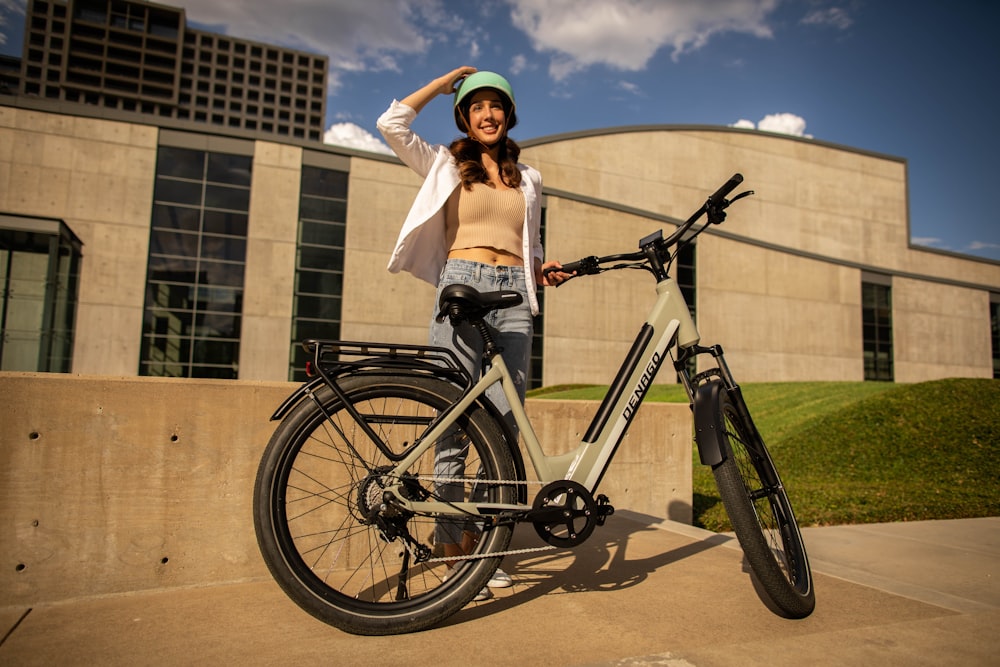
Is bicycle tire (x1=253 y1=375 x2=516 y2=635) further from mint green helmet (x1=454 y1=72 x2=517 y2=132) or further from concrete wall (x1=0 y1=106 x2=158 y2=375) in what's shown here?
concrete wall (x1=0 y1=106 x2=158 y2=375)

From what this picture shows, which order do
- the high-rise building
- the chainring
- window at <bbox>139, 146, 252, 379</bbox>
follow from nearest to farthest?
the chainring < window at <bbox>139, 146, 252, 379</bbox> < the high-rise building

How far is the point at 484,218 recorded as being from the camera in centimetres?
280

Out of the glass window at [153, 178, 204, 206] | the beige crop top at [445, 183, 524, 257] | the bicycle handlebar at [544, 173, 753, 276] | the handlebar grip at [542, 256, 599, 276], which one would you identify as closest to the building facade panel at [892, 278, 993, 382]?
the glass window at [153, 178, 204, 206]

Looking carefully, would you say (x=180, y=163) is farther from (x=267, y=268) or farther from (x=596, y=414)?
(x=596, y=414)

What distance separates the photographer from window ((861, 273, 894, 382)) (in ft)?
108

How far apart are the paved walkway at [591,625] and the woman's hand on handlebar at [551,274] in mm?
1356

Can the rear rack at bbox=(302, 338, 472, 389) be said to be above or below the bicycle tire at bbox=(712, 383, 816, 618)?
above

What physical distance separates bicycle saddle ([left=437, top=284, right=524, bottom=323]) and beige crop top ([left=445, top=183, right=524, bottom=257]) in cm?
50

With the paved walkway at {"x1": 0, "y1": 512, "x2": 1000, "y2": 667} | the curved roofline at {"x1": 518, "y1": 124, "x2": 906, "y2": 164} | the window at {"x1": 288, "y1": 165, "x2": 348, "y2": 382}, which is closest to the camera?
the paved walkway at {"x1": 0, "y1": 512, "x2": 1000, "y2": 667}

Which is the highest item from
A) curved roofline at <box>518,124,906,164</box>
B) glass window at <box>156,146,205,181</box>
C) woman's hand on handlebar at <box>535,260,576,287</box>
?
curved roofline at <box>518,124,906,164</box>

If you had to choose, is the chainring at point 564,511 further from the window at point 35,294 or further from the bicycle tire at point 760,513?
the window at point 35,294

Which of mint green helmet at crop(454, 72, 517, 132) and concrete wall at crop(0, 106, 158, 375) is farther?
concrete wall at crop(0, 106, 158, 375)

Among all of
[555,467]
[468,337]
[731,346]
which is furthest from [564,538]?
[731,346]

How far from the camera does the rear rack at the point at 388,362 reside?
216cm
